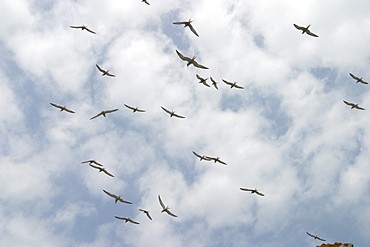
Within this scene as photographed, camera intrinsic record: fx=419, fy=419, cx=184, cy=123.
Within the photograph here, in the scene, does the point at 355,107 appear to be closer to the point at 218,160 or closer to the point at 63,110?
the point at 218,160

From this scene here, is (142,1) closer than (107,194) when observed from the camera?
Yes

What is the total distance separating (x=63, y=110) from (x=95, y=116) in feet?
28.3

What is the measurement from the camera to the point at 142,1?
8244cm

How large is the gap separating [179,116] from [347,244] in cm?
4466

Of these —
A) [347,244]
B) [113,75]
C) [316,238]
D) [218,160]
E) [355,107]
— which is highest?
[355,107]

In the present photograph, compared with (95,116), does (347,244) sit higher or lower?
lower

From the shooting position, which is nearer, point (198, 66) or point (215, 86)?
point (198, 66)

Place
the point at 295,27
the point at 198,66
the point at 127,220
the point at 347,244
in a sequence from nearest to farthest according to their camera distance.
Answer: the point at 347,244
the point at 198,66
the point at 295,27
the point at 127,220

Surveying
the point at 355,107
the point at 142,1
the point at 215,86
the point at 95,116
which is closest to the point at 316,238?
the point at 355,107

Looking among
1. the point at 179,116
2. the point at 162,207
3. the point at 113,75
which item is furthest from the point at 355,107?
the point at 113,75

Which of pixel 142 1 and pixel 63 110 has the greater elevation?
pixel 142 1

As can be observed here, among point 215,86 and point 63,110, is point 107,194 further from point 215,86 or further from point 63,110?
point 215,86

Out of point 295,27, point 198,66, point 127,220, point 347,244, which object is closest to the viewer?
point 347,244


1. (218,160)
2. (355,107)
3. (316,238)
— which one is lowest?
(316,238)
